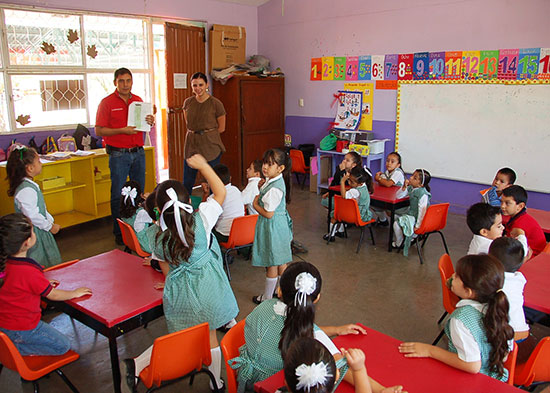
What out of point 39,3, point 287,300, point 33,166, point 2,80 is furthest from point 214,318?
point 39,3

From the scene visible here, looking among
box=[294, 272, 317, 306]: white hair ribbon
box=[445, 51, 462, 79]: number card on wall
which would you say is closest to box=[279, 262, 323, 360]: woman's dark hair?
box=[294, 272, 317, 306]: white hair ribbon

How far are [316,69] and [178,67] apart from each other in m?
2.15

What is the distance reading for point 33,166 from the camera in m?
3.56

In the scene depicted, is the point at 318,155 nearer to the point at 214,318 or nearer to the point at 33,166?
the point at 33,166

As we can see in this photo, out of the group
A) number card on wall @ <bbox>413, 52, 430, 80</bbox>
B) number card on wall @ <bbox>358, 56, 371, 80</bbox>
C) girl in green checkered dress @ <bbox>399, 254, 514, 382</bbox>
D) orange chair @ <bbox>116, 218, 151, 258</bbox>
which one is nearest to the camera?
girl in green checkered dress @ <bbox>399, 254, 514, 382</bbox>

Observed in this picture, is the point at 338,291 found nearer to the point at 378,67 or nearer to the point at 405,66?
the point at 405,66

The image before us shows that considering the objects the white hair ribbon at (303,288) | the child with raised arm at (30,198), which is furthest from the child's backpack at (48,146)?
the white hair ribbon at (303,288)

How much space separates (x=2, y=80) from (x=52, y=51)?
27.1 inches

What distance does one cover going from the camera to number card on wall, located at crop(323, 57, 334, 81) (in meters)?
7.37

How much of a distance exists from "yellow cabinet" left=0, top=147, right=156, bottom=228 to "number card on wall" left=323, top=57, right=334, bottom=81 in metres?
3.57

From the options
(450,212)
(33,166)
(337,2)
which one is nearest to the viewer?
(33,166)

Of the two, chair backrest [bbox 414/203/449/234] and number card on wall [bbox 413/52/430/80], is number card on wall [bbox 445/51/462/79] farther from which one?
chair backrest [bbox 414/203/449/234]

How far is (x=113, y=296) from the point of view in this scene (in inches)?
94.3

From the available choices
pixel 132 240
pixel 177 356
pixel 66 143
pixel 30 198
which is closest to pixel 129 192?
pixel 132 240
